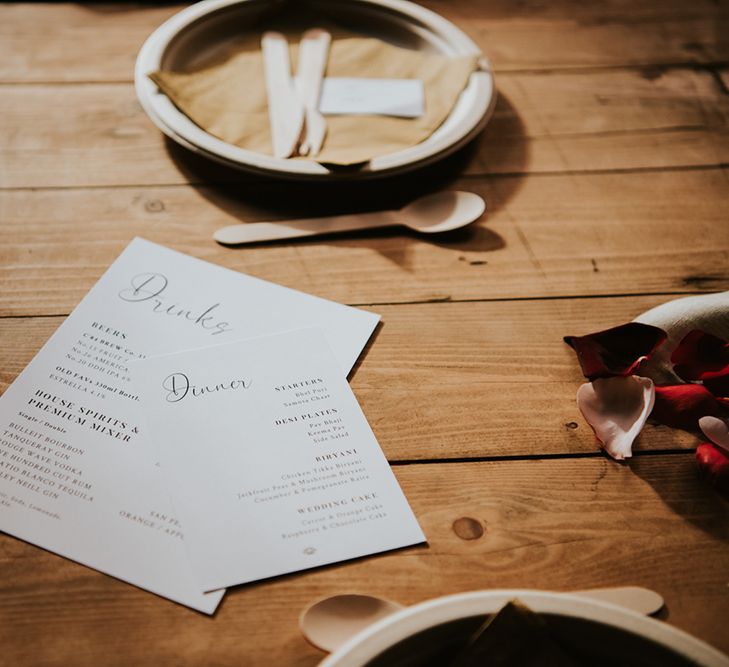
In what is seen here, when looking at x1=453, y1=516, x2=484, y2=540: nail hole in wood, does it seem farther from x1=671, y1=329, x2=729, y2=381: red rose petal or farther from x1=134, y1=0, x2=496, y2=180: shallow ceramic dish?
x1=134, y1=0, x2=496, y2=180: shallow ceramic dish

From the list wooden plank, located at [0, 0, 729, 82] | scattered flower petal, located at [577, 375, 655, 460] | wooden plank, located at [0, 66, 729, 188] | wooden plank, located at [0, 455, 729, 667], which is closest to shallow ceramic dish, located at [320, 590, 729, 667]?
wooden plank, located at [0, 455, 729, 667]

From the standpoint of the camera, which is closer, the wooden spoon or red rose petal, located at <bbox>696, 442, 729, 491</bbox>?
red rose petal, located at <bbox>696, 442, 729, 491</bbox>

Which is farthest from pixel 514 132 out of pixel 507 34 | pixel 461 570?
pixel 461 570

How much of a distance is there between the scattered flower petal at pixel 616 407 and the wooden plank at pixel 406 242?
0.45ft

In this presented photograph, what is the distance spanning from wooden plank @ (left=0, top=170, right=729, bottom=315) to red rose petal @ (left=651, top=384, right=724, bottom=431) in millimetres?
152

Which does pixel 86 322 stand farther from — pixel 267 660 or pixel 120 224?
pixel 267 660

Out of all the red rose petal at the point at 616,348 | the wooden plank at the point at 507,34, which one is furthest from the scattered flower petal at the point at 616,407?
the wooden plank at the point at 507,34

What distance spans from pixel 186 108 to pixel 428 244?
1.06 ft

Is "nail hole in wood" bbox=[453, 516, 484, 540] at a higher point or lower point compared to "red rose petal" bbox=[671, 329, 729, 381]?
lower

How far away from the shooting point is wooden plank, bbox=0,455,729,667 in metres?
0.49

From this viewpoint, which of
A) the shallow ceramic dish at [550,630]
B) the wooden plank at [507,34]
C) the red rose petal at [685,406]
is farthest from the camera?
the wooden plank at [507,34]

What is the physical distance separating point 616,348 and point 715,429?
110mm

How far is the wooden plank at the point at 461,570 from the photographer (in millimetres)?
487

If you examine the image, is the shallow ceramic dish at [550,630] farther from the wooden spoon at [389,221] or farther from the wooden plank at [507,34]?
the wooden plank at [507,34]
